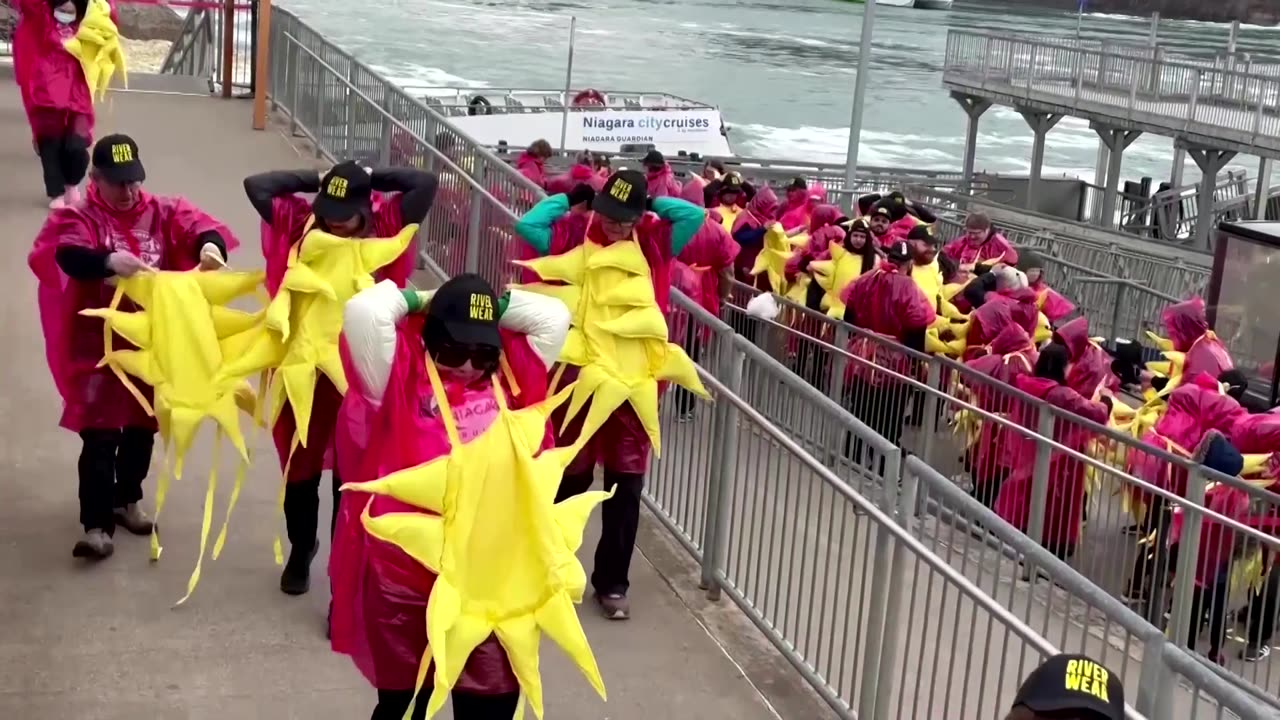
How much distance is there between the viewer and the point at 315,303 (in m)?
6.14

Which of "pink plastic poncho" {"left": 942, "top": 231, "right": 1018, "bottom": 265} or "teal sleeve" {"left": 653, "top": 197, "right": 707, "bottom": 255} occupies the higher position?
"teal sleeve" {"left": 653, "top": 197, "right": 707, "bottom": 255}

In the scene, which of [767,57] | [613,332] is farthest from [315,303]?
[767,57]

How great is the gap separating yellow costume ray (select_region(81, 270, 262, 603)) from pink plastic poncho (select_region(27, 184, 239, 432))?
11cm

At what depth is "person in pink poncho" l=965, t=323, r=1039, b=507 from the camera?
33.1 feet

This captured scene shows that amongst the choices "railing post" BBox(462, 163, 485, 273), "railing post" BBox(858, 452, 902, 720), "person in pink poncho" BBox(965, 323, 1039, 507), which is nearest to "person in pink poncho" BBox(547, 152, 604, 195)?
"railing post" BBox(462, 163, 485, 273)

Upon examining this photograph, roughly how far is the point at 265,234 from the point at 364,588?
2.20 m

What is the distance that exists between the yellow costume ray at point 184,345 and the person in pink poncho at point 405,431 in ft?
6.06

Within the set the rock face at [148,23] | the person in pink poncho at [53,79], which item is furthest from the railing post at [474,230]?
the rock face at [148,23]

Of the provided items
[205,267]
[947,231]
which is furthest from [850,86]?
[205,267]

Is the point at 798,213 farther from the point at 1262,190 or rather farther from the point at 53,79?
the point at 1262,190

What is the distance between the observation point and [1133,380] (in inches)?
530

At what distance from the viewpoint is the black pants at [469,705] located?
15.2 feet

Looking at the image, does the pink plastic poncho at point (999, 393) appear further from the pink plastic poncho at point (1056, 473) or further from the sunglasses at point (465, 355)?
the sunglasses at point (465, 355)

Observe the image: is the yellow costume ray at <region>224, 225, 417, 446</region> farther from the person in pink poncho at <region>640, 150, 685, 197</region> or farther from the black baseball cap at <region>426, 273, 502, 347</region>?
the person in pink poncho at <region>640, 150, 685, 197</region>
